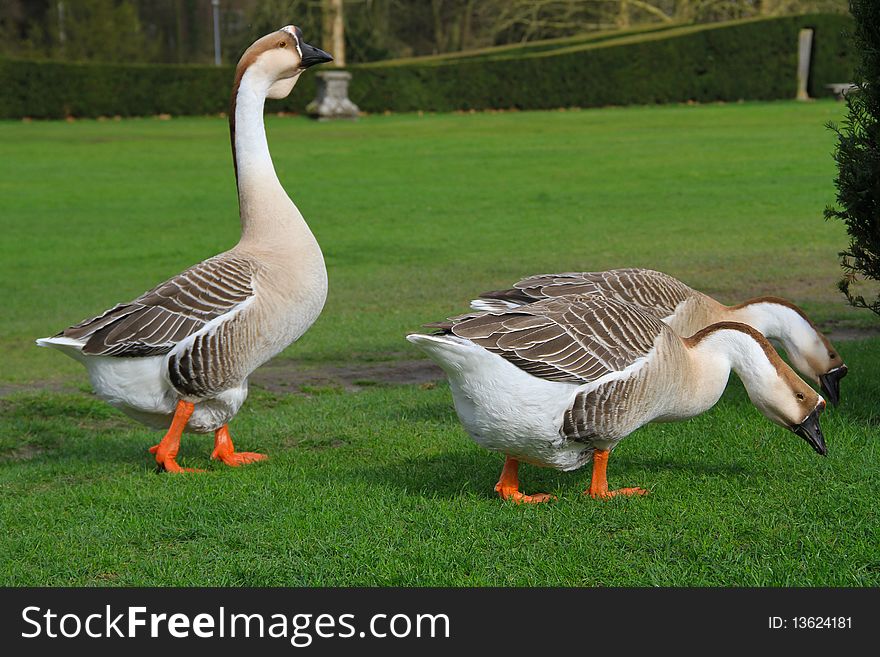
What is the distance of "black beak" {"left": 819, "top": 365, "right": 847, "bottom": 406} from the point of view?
718 cm

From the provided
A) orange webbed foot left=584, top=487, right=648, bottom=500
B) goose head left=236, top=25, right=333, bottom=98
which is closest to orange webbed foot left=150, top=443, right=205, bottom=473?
goose head left=236, top=25, right=333, bottom=98

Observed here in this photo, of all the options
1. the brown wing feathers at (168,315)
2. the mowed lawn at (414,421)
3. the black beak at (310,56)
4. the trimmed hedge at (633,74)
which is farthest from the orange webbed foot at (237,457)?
the trimmed hedge at (633,74)

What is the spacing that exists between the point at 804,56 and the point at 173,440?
A: 4633cm

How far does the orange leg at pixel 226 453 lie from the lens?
709 centimetres

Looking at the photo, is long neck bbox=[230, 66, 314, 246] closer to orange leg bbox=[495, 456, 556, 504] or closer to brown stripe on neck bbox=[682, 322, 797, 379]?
orange leg bbox=[495, 456, 556, 504]

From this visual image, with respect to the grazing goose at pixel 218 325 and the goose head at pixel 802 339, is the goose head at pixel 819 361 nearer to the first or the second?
the goose head at pixel 802 339

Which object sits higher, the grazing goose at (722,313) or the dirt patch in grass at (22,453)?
the grazing goose at (722,313)

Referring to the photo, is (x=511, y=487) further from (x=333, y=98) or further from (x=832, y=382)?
(x=333, y=98)

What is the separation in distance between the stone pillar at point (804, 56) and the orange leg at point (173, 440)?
45760mm

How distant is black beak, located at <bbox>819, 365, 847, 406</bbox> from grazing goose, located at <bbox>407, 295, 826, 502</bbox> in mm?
1641

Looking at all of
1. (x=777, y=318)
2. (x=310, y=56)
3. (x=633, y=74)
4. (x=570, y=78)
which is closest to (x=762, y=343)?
(x=777, y=318)

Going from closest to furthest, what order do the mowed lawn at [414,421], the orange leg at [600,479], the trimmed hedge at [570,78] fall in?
the mowed lawn at [414,421]
the orange leg at [600,479]
the trimmed hedge at [570,78]

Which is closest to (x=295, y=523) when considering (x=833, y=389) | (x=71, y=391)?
(x=833, y=389)

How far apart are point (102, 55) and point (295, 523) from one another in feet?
240
